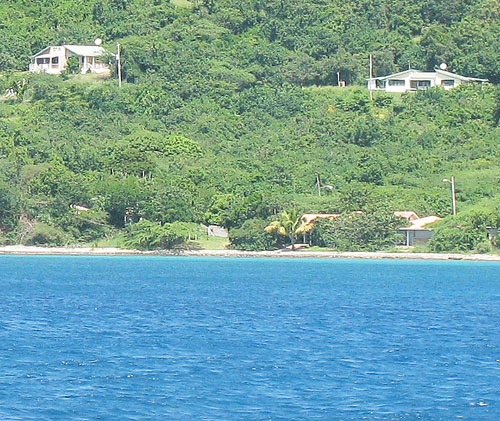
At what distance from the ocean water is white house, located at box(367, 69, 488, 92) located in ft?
129

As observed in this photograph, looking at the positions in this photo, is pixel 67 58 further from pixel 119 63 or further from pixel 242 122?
Answer: pixel 242 122

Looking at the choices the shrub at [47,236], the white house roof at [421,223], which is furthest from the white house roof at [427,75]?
the shrub at [47,236]

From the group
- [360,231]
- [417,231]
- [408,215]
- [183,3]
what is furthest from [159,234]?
[183,3]

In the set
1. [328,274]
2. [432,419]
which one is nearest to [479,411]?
[432,419]

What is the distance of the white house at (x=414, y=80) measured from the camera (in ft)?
273

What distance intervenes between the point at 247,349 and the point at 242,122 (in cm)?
5575

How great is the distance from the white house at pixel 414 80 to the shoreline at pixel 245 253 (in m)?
26.4

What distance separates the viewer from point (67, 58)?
89.4m

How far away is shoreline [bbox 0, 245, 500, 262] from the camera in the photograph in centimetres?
5881

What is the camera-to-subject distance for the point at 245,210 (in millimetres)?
61688

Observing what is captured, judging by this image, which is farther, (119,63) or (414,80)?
(119,63)

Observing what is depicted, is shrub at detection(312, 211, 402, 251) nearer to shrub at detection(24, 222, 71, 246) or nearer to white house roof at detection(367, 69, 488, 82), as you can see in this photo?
shrub at detection(24, 222, 71, 246)

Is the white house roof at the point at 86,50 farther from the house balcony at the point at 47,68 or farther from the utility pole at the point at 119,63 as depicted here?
the house balcony at the point at 47,68

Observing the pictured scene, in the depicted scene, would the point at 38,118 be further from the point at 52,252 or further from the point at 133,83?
the point at 52,252
